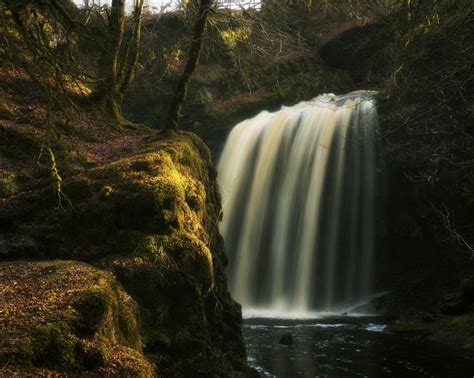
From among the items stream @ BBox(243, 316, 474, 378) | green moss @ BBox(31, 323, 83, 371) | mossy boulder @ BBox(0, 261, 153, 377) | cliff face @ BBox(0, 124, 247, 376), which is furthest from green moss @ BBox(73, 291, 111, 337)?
stream @ BBox(243, 316, 474, 378)

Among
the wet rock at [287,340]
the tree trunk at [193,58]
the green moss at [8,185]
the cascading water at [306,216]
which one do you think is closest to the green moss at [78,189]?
the green moss at [8,185]

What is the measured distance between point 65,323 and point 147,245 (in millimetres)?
2120

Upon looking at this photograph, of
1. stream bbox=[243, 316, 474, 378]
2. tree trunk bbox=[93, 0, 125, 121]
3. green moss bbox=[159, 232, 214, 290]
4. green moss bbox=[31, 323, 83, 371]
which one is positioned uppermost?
tree trunk bbox=[93, 0, 125, 121]

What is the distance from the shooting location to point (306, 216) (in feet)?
49.0

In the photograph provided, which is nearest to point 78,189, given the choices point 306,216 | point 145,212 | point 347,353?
point 145,212

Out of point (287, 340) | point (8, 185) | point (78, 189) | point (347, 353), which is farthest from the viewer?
point (287, 340)

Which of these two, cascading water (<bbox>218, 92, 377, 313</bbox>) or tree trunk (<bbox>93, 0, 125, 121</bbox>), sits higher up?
tree trunk (<bbox>93, 0, 125, 121</bbox>)

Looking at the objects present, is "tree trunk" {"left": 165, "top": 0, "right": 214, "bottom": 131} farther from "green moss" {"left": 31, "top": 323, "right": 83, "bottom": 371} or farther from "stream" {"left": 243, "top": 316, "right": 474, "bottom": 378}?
"green moss" {"left": 31, "top": 323, "right": 83, "bottom": 371}

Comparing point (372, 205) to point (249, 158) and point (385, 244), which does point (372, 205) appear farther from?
point (249, 158)

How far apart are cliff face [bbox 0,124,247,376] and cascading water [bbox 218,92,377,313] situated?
25.2 ft

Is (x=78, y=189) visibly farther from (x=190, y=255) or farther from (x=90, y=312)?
(x=90, y=312)

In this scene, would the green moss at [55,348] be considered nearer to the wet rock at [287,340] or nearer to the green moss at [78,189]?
the green moss at [78,189]

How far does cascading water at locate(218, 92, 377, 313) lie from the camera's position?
14.3 metres

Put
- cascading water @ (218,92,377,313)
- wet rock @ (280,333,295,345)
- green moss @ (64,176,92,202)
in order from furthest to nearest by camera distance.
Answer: cascading water @ (218,92,377,313), wet rock @ (280,333,295,345), green moss @ (64,176,92,202)
